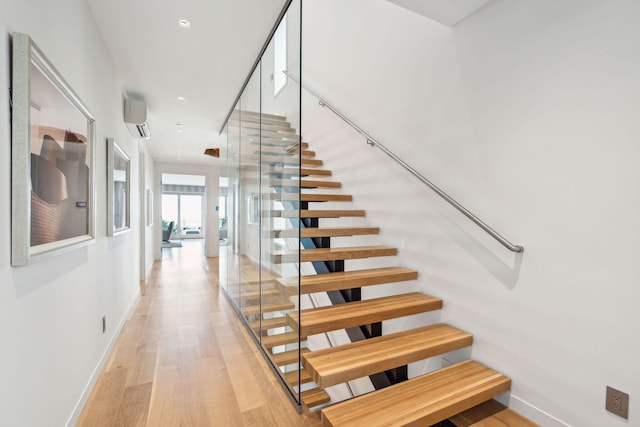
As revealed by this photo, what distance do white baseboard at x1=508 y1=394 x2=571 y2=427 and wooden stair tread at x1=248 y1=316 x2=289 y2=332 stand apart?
140 cm

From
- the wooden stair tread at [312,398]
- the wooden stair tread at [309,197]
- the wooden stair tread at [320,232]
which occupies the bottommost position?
the wooden stair tread at [312,398]

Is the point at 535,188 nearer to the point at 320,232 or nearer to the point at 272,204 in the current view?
the point at 320,232

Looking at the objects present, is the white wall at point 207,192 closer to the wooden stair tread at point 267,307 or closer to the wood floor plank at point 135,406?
the wooden stair tread at point 267,307

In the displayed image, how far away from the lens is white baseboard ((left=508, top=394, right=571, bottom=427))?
1.55 meters

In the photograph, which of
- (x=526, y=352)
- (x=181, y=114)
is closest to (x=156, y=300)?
(x=181, y=114)

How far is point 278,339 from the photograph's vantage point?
244cm

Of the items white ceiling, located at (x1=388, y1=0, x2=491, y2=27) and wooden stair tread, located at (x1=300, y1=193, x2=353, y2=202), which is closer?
white ceiling, located at (x1=388, y1=0, x2=491, y2=27)

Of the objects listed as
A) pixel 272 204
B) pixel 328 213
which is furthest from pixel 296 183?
pixel 328 213

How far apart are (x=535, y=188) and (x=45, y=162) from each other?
2393mm

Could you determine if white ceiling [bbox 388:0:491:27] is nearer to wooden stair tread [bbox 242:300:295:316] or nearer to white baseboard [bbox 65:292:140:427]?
wooden stair tread [bbox 242:300:295:316]

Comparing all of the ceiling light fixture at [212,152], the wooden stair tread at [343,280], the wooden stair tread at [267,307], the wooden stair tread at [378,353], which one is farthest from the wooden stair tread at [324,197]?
the ceiling light fixture at [212,152]

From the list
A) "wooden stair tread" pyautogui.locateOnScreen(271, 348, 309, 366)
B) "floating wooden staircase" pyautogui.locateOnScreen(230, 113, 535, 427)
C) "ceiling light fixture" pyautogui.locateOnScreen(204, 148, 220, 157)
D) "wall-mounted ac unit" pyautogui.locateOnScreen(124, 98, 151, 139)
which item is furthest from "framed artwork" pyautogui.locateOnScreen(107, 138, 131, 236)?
"ceiling light fixture" pyautogui.locateOnScreen(204, 148, 220, 157)

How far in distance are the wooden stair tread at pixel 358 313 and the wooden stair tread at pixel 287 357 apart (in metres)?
0.20

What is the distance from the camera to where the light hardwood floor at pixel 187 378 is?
1928mm
